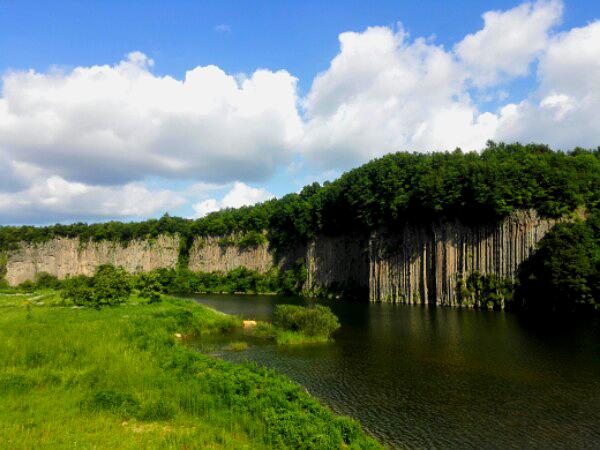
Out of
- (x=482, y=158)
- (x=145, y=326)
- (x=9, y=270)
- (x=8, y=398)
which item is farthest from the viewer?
(x=9, y=270)

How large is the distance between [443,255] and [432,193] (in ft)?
33.6

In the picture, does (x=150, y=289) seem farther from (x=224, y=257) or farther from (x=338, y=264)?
(x=224, y=257)

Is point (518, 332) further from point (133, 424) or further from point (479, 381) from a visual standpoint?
point (133, 424)

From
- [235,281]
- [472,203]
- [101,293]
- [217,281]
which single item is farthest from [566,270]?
[217,281]

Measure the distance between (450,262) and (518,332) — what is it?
30.0m

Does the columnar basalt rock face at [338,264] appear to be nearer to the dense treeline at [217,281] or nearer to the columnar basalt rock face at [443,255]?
the dense treeline at [217,281]

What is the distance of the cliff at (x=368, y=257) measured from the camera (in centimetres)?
6050

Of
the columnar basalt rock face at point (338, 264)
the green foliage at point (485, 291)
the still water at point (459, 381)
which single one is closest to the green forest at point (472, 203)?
the green foliage at point (485, 291)

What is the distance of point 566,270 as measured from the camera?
48.9 metres

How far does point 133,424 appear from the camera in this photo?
46.9 feet

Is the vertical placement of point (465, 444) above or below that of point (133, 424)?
below

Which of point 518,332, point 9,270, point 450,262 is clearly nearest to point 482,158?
point 450,262

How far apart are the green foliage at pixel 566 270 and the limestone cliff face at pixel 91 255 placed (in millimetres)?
113431

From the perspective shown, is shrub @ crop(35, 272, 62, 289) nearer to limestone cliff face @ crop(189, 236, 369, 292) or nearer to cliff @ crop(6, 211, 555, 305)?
cliff @ crop(6, 211, 555, 305)
